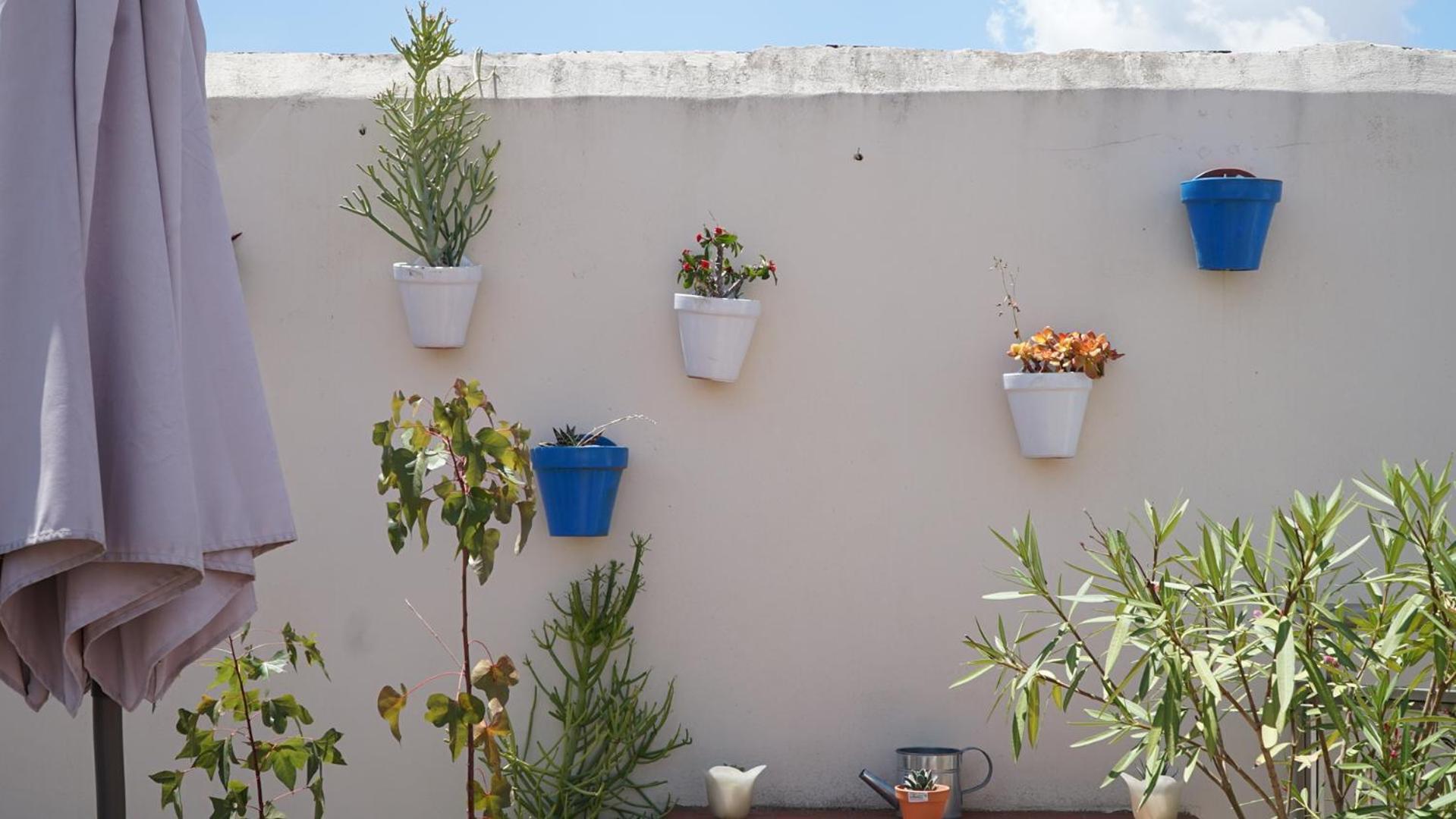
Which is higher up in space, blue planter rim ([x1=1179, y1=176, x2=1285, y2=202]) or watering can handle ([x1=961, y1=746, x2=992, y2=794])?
blue planter rim ([x1=1179, y1=176, x2=1285, y2=202])

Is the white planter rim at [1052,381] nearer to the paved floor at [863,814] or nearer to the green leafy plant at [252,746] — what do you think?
the paved floor at [863,814]

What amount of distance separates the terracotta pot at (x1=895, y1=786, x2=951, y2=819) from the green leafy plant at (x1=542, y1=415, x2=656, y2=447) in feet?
3.92

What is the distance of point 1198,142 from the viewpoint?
3.89 meters

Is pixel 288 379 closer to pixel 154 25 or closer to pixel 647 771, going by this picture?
pixel 647 771

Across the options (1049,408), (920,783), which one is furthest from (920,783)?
(1049,408)

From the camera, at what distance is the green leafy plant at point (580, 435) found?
3.81 m

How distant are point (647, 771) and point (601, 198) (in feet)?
5.17

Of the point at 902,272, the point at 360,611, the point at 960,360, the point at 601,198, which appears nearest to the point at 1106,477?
the point at 960,360

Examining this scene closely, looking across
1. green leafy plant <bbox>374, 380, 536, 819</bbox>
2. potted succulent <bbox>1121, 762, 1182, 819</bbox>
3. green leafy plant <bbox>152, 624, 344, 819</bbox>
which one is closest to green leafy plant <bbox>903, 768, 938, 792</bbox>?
potted succulent <bbox>1121, 762, 1182, 819</bbox>

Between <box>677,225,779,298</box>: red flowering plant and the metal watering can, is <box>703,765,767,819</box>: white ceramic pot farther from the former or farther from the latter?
<box>677,225,779,298</box>: red flowering plant

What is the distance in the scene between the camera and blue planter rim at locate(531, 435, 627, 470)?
3689 millimetres

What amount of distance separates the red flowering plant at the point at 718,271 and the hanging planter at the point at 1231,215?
1.12 metres

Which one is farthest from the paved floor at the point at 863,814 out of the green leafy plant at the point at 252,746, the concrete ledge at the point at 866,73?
the concrete ledge at the point at 866,73

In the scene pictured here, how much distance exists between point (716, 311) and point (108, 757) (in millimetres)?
1915
